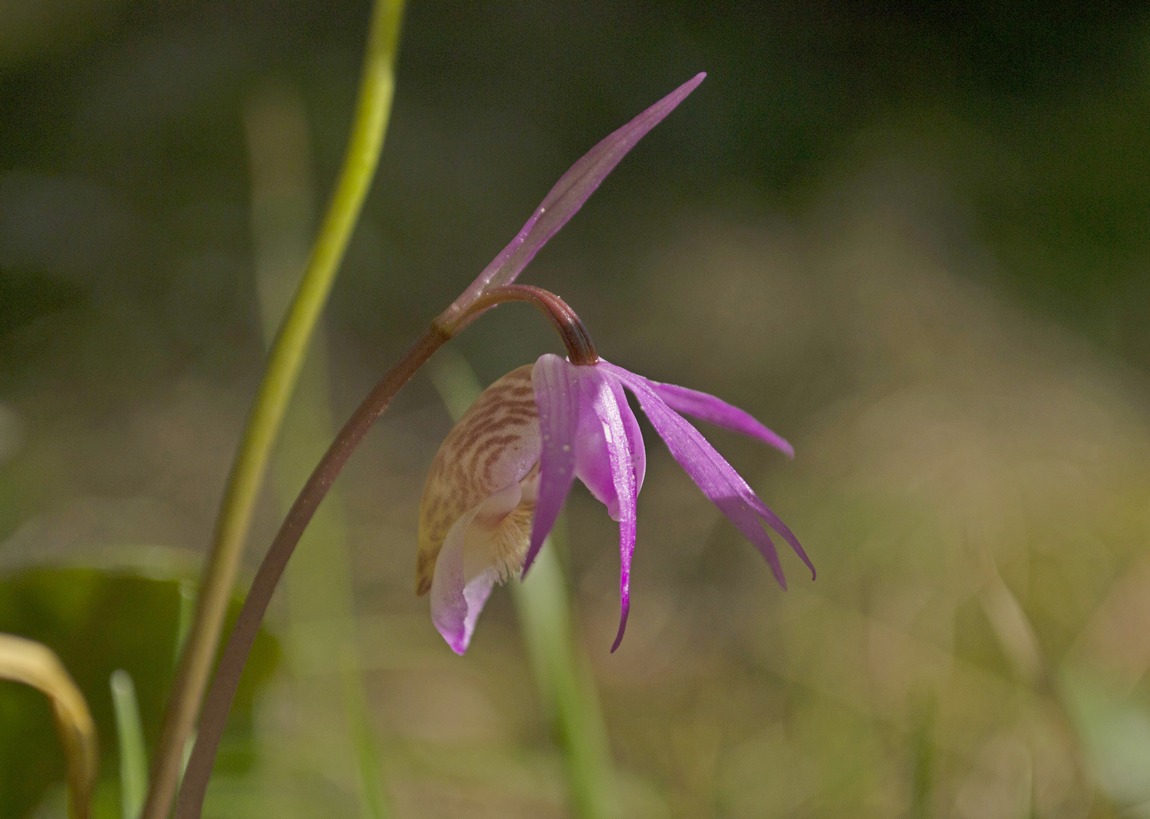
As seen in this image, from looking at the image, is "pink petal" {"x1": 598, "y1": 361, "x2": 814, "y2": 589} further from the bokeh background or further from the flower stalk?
the bokeh background

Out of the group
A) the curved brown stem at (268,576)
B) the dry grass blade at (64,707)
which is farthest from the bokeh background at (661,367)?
the curved brown stem at (268,576)

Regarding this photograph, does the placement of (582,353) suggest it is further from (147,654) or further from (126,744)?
(147,654)

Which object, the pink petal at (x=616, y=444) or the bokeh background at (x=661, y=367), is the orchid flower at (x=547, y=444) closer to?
the pink petal at (x=616, y=444)

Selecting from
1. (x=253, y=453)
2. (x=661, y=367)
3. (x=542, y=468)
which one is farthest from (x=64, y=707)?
(x=661, y=367)

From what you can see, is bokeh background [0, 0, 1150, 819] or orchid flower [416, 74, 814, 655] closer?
orchid flower [416, 74, 814, 655]

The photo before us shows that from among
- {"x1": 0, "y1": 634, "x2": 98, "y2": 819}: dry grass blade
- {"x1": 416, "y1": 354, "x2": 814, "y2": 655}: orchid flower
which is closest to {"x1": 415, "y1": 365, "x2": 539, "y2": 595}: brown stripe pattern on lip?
{"x1": 416, "y1": 354, "x2": 814, "y2": 655}: orchid flower

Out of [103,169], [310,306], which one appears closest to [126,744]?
[310,306]
